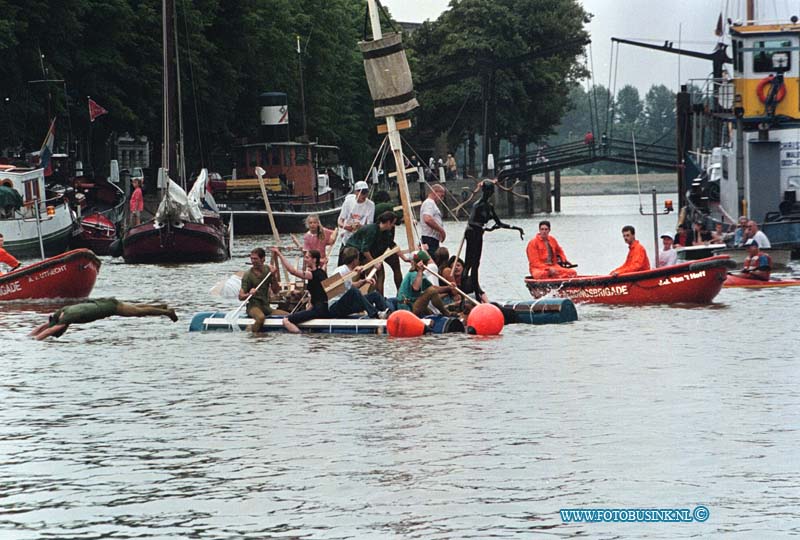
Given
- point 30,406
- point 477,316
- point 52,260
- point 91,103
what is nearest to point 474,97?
point 91,103

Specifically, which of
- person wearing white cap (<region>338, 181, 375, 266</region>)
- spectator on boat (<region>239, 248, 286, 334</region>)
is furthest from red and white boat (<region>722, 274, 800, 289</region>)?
spectator on boat (<region>239, 248, 286, 334</region>)

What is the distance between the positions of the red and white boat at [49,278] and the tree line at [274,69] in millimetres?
8061

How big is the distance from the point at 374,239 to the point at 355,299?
1.60 metres

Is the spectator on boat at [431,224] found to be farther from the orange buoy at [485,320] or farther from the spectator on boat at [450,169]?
the spectator on boat at [450,169]

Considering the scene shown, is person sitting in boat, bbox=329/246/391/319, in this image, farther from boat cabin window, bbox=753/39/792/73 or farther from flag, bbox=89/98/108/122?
flag, bbox=89/98/108/122

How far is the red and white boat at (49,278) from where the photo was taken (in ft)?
109

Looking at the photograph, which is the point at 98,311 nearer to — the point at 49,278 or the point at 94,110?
the point at 49,278

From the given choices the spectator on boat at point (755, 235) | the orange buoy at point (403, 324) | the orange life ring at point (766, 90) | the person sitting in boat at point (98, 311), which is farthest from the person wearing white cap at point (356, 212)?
the orange life ring at point (766, 90)

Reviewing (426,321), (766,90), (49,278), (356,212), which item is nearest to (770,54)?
(766,90)

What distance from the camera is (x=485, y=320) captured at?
25.6 meters

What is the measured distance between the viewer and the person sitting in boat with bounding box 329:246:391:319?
26.0m

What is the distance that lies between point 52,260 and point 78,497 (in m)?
20.1

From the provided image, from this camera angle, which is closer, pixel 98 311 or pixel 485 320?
pixel 98 311

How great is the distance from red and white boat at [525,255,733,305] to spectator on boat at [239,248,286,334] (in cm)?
598
